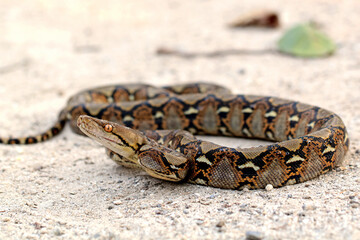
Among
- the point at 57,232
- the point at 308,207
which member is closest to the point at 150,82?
the point at 57,232

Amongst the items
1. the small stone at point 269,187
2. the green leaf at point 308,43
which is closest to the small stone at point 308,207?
the small stone at point 269,187

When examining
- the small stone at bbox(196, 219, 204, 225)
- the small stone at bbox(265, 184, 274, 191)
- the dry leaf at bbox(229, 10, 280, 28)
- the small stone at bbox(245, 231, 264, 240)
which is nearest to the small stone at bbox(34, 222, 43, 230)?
the small stone at bbox(196, 219, 204, 225)

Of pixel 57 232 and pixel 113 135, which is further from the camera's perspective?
pixel 113 135

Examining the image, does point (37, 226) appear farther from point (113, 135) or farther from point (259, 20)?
point (259, 20)

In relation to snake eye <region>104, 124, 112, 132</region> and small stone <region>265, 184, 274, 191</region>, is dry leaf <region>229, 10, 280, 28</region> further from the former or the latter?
snake eye <region>104, 124, 112, 132</region>

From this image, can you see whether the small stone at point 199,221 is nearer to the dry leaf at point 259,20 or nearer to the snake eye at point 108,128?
the snake eye at point 108,128

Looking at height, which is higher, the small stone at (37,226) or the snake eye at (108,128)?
the snake eye at (108,128)
